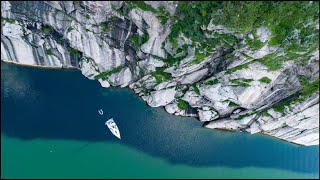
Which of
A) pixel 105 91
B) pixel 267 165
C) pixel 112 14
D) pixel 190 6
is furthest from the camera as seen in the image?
pixel 267 165

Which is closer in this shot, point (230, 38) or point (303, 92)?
point (230, 38)

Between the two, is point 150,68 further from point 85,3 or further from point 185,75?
point 85,3

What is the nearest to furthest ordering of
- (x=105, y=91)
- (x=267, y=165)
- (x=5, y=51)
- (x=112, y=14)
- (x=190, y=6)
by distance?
1. (x=190, y=6)
2. (x=112, y=14)
3. (x=5, y=51)
4. (x=105, y=91)
5. (x=267, y=165)

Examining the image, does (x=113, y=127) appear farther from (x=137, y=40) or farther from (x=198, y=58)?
(x=198, y=58)

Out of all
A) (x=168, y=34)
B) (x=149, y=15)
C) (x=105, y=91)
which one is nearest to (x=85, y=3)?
(x=149, y=15)

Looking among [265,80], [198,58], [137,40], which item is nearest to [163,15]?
[137,40]

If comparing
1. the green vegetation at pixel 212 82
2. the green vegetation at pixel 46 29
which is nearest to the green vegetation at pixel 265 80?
the green vegetation at pixel 212 82

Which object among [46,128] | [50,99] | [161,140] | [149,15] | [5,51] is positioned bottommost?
[161,140]
